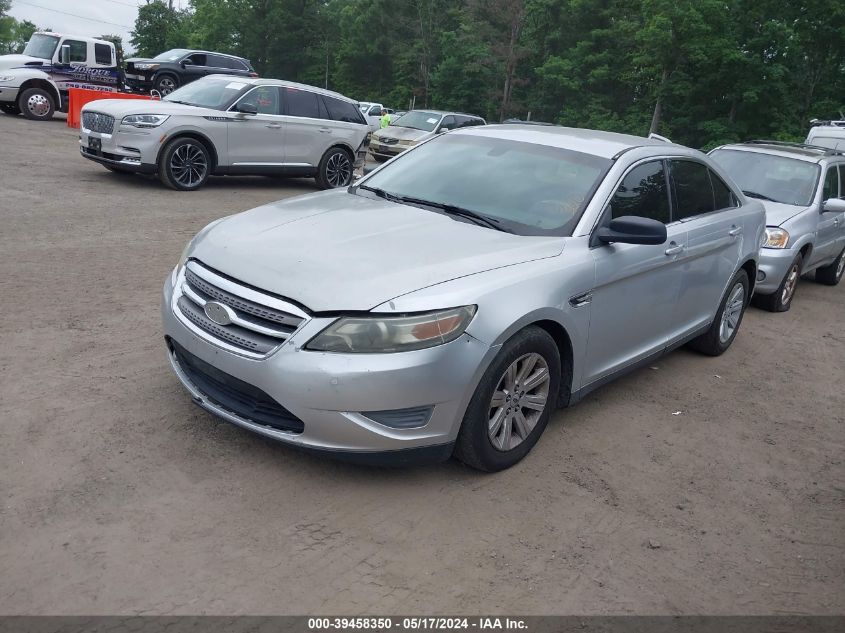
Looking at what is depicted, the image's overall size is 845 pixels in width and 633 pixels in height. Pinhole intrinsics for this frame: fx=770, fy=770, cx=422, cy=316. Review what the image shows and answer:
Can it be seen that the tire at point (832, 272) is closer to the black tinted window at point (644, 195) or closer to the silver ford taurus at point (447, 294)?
the silver ford taurus at point (447, 294)

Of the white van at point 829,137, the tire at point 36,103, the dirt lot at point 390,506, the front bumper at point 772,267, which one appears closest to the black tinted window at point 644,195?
the dirt lot at point 390,506

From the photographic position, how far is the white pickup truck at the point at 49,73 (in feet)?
63.6

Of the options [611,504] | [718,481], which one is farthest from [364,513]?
[718,481]

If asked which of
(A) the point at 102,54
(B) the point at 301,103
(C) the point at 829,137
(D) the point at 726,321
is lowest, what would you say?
(D) the point at 726,321

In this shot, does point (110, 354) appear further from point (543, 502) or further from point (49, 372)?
point (543, 502)

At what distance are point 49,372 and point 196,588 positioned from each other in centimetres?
228

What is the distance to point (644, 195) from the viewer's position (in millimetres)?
4906

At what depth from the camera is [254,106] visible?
40.3 feet

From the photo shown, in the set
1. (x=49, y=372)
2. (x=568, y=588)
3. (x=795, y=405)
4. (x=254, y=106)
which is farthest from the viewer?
(x=254, y=106)

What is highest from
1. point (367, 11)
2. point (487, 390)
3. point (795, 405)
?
point (367, 11)

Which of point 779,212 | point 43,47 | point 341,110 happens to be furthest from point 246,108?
point 43,47

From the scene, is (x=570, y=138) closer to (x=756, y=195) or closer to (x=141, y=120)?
(x=756, y=195)

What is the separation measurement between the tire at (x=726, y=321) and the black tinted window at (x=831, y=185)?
3.30 m

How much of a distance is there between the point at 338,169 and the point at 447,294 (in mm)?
10876
